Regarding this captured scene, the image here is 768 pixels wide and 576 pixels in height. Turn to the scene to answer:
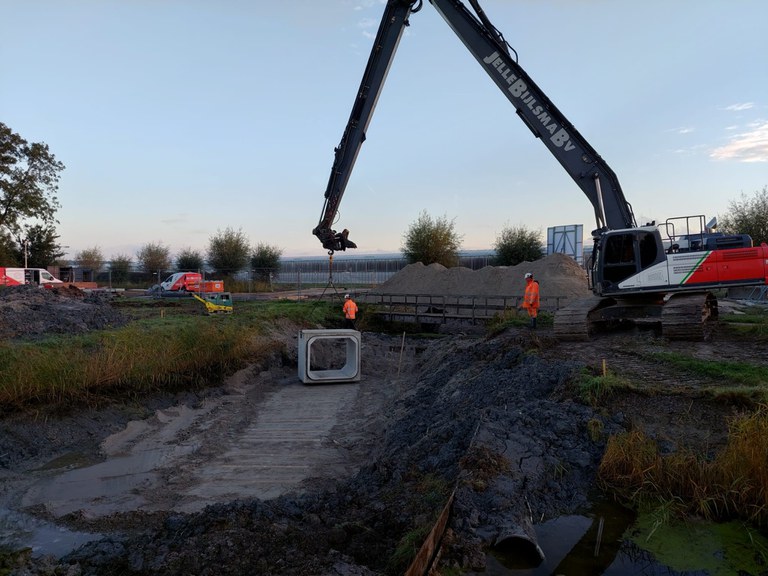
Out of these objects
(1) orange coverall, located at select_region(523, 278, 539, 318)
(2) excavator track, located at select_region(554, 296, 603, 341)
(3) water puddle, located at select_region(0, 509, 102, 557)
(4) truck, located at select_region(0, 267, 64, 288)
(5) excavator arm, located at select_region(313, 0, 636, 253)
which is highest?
(5) excavator arm, located at select_region(313, 0, 636, 253)

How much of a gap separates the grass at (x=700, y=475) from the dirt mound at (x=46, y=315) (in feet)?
44.5

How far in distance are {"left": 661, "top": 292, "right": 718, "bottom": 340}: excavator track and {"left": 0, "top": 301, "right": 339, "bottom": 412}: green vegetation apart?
9337mm

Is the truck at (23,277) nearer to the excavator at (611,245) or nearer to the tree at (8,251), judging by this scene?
the tree at (8,251)

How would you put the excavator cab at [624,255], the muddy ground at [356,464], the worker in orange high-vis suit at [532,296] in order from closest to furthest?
1. the muddy ground at [356,464]
2. the excavator cab at [624,255]
3. the worker in orange high-vis suit at [532,296]

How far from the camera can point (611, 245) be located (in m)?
11.9

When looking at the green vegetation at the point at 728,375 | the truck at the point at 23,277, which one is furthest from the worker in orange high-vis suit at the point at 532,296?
the truck at the point at 23,277

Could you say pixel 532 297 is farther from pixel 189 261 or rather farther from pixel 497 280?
pixel 189 261

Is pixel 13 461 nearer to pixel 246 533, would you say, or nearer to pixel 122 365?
pixel 122 365

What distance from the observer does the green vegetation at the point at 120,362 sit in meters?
9.21

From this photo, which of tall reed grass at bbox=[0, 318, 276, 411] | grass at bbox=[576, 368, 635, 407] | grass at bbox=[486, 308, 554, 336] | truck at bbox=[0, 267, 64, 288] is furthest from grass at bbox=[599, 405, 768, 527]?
truck at bbox=[0, 267, 64, 288]

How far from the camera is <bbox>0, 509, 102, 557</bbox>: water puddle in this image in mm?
5660

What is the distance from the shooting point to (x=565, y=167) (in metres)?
12.6

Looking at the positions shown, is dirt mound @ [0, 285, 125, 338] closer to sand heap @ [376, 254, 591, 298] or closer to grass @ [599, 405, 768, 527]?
grass @ [599, 405, 768, 527]

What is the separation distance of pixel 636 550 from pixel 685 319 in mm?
7344
